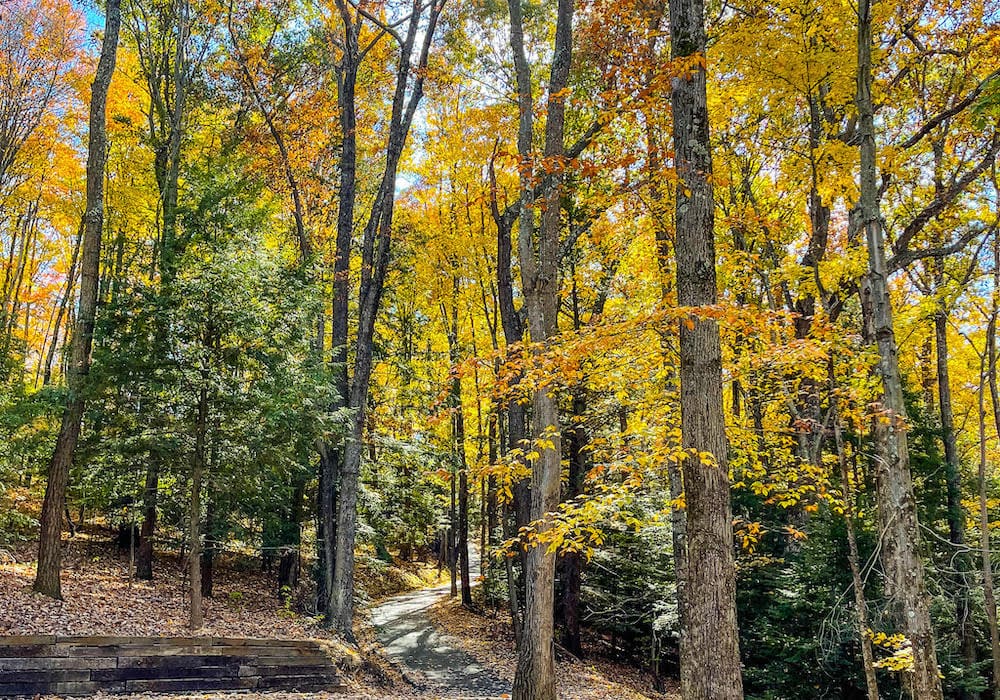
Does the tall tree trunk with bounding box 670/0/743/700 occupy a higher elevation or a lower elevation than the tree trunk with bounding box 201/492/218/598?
higher

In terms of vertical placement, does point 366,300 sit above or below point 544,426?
above

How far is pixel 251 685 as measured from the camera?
7.95 m

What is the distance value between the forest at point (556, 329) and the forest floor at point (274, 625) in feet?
0.39

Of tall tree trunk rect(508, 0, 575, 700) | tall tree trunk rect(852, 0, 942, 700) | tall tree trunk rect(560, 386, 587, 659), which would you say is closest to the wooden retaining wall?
tall tree trunk rect(508, 0, 575, 700)

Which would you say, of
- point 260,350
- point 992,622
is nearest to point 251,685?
point 260,350

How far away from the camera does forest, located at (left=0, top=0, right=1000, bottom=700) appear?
255 inches

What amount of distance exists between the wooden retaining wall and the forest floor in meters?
0.28

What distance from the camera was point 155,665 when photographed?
7.41 metres

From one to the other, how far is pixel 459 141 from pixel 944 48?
9.58 meters

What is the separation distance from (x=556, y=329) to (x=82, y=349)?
23.2 feet

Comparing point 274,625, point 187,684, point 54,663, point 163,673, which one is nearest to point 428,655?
point 274,625

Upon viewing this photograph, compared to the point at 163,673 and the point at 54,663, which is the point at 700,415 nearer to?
the point at 163,673

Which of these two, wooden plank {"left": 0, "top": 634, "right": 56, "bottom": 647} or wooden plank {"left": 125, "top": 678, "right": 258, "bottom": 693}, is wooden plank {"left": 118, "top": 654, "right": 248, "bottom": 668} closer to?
wooden plank {"left": 125, "top": 678, "right": 258, "bottom": 693}

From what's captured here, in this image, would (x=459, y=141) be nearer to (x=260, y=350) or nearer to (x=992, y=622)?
(x=260, y=350)
